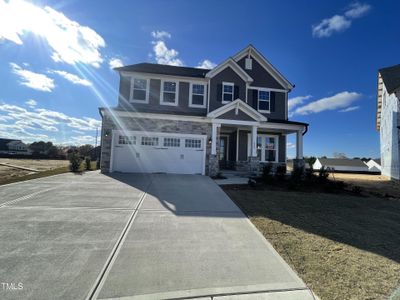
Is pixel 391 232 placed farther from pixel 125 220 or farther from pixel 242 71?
pixel 242 71

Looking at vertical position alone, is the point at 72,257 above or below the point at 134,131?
below

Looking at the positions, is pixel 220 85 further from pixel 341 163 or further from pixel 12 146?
pixel 12 146

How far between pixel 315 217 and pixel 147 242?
4488mm

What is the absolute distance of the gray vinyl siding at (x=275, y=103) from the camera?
54.9 feet

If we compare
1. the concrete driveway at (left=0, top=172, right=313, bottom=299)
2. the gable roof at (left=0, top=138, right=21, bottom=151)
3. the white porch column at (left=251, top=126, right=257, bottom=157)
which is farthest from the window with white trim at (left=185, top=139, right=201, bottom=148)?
the gable roof at (left=0, top=138, right=21, bottom=151)

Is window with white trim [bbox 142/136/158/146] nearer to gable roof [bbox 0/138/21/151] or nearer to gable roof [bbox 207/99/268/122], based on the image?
gable roof [bbox 207/99/268/122]

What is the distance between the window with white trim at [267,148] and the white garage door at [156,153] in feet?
19.4

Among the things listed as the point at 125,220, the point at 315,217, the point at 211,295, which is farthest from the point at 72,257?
the point at 315,217

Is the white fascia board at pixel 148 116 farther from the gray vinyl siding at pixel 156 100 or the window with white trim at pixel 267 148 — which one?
the window with white trim at pixel 267 148

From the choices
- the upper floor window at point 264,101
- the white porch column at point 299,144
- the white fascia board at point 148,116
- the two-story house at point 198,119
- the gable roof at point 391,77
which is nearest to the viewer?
the white fascia board at point 148,116

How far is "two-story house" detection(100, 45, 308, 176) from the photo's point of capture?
43.4ft

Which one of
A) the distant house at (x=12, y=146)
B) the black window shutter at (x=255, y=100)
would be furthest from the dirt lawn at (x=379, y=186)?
the distant house at (x=12, y=146)

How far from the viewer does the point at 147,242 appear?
4199mm

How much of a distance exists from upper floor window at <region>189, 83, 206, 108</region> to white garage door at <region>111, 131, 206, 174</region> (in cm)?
309
